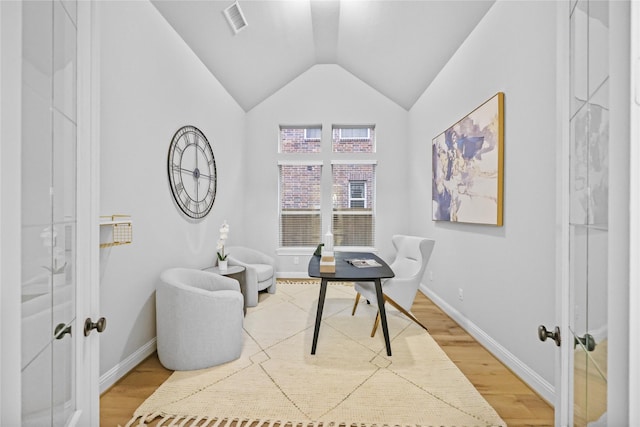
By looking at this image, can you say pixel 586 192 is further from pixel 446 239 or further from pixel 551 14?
pixel 446 239

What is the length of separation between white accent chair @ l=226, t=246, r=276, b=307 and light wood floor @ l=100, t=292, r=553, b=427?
119 cm

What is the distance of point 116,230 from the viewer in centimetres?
175

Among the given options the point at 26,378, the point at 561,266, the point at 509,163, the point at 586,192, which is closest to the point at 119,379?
the point at 26,378

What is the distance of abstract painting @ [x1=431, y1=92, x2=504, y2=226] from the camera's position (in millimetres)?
2123

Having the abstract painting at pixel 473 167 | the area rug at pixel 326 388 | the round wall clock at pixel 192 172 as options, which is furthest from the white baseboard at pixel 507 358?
the round wall clock at pixel 192 172

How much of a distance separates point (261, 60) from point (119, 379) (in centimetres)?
362

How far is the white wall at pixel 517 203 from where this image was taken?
1.66 meters

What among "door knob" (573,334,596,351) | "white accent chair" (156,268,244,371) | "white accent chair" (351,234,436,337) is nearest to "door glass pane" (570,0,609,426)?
"door knob" (573,334,596,351)

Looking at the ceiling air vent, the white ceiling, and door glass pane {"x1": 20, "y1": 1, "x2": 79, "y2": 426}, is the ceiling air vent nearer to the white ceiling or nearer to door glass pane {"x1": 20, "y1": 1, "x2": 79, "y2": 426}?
the white ceiling

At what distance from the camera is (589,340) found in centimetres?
74

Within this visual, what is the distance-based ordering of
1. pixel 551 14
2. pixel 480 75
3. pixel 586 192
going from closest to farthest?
pixel 586 192 → pixel 551 14 → pixel 480 75

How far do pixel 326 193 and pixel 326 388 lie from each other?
129 inches

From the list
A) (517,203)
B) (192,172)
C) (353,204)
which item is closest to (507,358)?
(517,203)
